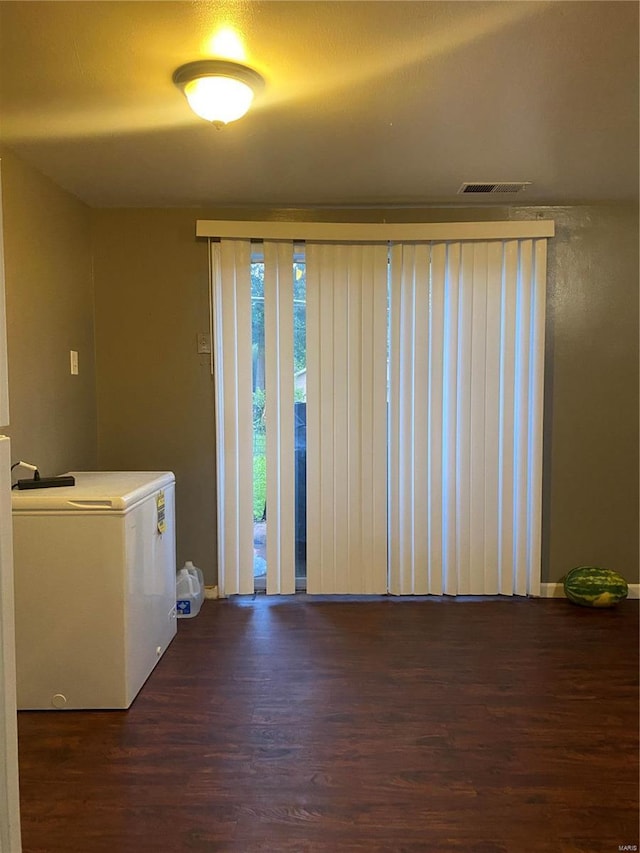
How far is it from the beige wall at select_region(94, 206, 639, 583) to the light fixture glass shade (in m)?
1.32

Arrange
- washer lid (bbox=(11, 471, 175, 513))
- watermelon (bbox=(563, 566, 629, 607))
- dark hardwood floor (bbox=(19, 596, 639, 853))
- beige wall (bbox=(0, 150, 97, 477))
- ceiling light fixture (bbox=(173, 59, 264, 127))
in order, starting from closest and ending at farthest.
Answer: dark hardwood floor (bbox=(19, 596, 639, 853))
ceiling light fixture (bbox=(173, 59, 264, 127))
washer lid (bbox=(11, 471, 175, 513))
beige wall (bbox=(0, 150, 97, 477))
watermelon (bbox=(563, 566, 629, 607))

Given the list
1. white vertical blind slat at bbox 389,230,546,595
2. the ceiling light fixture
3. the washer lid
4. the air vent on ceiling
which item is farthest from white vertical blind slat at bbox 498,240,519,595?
the washer lid

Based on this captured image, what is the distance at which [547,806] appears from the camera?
169 cm

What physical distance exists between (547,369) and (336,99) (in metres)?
2.01

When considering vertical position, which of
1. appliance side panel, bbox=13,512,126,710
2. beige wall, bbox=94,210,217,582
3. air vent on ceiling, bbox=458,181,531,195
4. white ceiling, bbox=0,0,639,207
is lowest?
appliance side panel, bbox=13,512,126,710

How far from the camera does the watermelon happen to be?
318cm

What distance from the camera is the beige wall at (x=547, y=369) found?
3.25 meters

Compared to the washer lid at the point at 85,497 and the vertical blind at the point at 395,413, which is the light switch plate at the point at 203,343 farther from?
the washer lid at the point at 85,497

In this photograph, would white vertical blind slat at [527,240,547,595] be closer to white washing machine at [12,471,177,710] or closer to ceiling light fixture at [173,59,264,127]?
ceiling light fixture at [173,59,264,127]

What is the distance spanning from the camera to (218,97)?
186cm

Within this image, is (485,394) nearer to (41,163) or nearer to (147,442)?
(147,442)


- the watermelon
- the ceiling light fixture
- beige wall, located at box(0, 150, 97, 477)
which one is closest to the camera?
the ceiling light fixture

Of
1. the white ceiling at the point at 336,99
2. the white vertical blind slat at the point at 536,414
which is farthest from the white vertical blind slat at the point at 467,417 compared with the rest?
the white ceiling at the point at 336,99

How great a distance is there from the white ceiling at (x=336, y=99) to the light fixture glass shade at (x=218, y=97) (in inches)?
3.3
